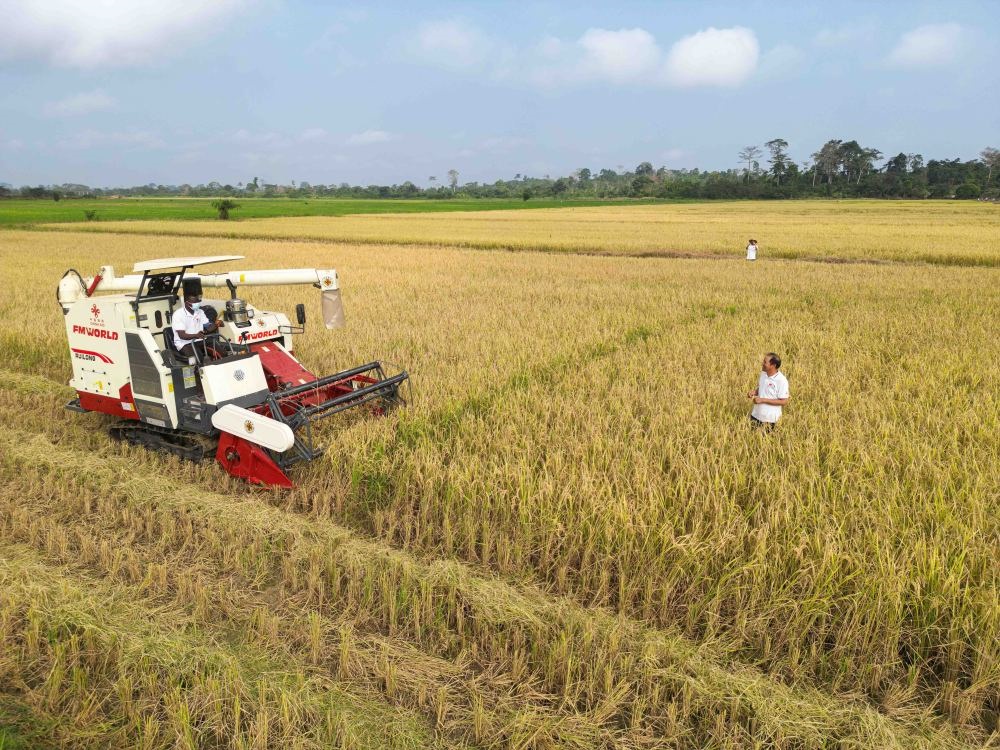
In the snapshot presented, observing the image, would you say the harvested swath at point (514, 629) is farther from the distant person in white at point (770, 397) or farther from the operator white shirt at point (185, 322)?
the distant person in white at point (770, 397)

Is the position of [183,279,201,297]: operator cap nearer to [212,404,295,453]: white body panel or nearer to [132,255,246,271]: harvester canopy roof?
[132,255,246,271]: harvester canopy roof

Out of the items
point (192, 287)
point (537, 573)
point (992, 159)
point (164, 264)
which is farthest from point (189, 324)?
point (992, 159)

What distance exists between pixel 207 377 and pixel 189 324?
25.6 inches

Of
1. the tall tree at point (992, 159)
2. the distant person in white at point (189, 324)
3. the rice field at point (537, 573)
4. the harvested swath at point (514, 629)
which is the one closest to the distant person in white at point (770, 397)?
the rice field at point (537, 573)

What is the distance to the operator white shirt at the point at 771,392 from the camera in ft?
18.5

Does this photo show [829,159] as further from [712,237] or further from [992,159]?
[712,237]

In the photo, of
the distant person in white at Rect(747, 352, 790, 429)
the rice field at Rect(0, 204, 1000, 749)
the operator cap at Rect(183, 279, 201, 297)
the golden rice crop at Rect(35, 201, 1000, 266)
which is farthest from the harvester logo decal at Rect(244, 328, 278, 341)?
the golden rice crop at Rect(35, 201, 1000, 266)

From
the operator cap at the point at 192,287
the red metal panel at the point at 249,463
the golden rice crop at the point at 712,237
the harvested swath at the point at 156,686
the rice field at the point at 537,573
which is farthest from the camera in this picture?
the golden rice crop at the point at 712,237

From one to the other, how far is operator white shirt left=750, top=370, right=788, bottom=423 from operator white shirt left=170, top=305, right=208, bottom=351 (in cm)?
537

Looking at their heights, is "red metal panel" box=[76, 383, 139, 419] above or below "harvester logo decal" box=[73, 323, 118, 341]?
below

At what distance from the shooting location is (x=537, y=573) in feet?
14.1

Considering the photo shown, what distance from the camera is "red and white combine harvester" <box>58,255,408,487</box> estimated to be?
18.1 ft

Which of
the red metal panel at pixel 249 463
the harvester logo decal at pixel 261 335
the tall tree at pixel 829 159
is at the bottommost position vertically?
the red metal panel at pixel 249 463

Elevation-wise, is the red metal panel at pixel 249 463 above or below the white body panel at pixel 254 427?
below
